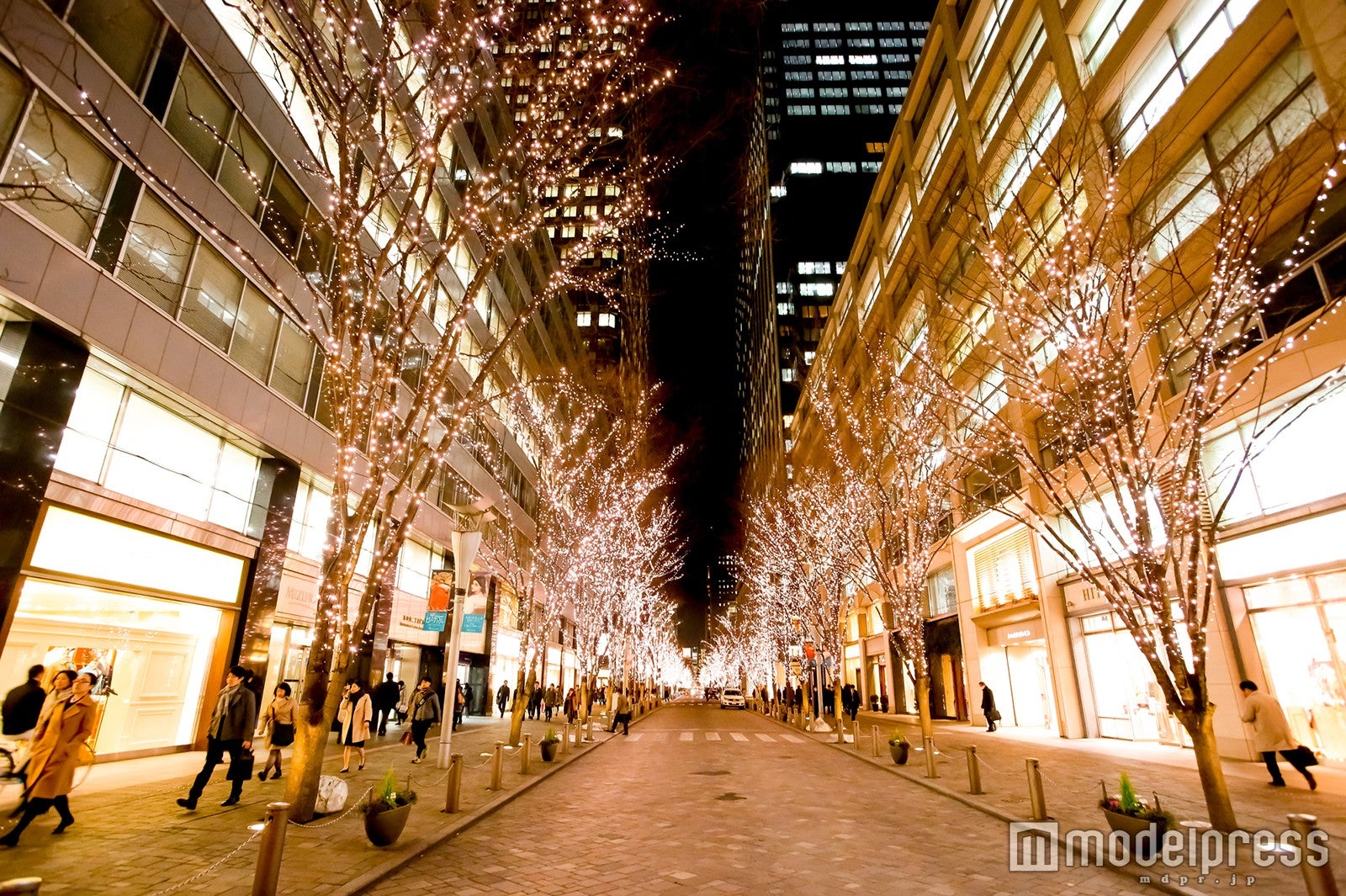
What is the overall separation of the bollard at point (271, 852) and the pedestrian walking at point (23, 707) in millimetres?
6100

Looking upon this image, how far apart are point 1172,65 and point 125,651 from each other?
24.7m

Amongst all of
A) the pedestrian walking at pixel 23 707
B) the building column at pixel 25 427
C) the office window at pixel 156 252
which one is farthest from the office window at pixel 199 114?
the pedestrian walking at pixel 23 707

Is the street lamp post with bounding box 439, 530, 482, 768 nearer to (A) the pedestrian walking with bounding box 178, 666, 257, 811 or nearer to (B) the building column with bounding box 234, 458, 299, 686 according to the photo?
(A) the pedestrian walking with bounding box 178, 666, 257, 811

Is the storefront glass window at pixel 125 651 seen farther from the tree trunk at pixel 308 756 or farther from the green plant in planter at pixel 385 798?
the green plant in planter at pixel 385 798

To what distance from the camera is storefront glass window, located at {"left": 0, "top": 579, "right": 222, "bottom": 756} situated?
10.4 m

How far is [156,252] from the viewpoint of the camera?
11930 millimetres

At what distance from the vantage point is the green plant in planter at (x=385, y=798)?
6.98 m

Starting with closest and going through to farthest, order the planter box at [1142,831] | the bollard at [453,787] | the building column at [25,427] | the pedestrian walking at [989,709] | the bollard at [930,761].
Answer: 1. the planter box at [1142,831]
2. the bollard at [453,787]
3. the building column at [25,427]
4. the bollard at [930,761]
5. the pedestrian walking at [989,709]

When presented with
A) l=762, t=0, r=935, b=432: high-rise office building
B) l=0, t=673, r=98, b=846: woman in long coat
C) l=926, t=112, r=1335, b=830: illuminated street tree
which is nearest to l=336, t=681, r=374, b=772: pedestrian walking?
l=0, t=673, r=98, b=846: woman in long coat

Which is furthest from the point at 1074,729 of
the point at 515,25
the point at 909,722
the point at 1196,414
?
the point at 515,25

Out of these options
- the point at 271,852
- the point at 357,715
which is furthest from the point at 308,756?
the point at 357,715

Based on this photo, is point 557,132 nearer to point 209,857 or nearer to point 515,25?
point 515,25

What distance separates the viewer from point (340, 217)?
7961 mm

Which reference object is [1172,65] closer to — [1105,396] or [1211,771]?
[1105,396]
